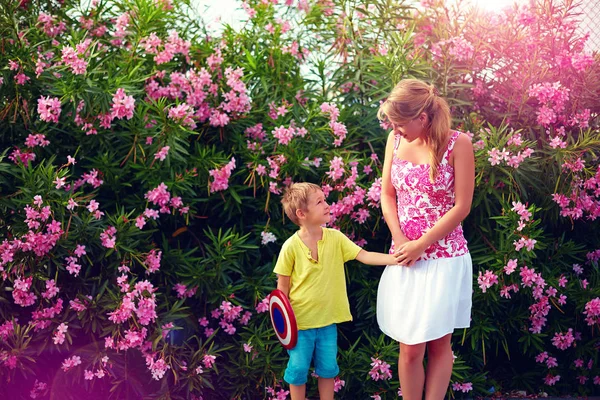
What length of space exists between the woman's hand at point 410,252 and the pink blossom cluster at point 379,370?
0.89 m

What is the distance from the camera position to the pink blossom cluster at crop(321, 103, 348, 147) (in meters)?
4.39

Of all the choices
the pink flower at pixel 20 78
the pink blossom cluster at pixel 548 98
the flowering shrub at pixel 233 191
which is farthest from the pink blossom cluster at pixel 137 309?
the pink blossom cluster at pixel 548 98

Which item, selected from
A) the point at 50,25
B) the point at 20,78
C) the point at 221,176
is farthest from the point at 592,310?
the point at 50,25

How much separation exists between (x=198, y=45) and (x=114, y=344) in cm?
194

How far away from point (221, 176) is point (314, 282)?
41.1 inches

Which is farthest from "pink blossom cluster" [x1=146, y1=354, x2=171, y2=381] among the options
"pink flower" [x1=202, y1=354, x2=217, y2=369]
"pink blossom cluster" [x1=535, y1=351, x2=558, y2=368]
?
"pink blossom cluster" [x1=535, y1=351, x2=558, y2=368]

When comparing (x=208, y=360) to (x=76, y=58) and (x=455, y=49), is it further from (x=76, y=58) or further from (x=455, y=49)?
(x=455, y=49)

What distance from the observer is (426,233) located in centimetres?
325

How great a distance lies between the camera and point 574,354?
15.1 ft

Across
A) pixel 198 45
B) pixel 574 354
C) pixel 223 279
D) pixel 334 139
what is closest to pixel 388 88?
pixel 334 139

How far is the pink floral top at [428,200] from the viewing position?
327 cm

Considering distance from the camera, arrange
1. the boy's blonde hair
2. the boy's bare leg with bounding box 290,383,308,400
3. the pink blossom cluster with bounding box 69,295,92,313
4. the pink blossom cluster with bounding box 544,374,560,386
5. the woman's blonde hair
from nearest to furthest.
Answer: the woman's blonde hair < the boy's blonde hair < the boy's bare leg with bounding box 290,383,308,400 < the pink blossom cluster with bounding box 69,295,92,313 < the pink blossom cluster with bounding box 544,374,560,386

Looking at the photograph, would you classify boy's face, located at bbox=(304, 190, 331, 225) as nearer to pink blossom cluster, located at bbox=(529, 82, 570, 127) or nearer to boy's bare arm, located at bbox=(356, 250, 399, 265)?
boy's bare arm, located at bbox=(356, 250, 399, 265)

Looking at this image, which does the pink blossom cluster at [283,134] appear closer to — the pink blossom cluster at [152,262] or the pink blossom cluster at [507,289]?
the pink blossom cluster at [152,262]
